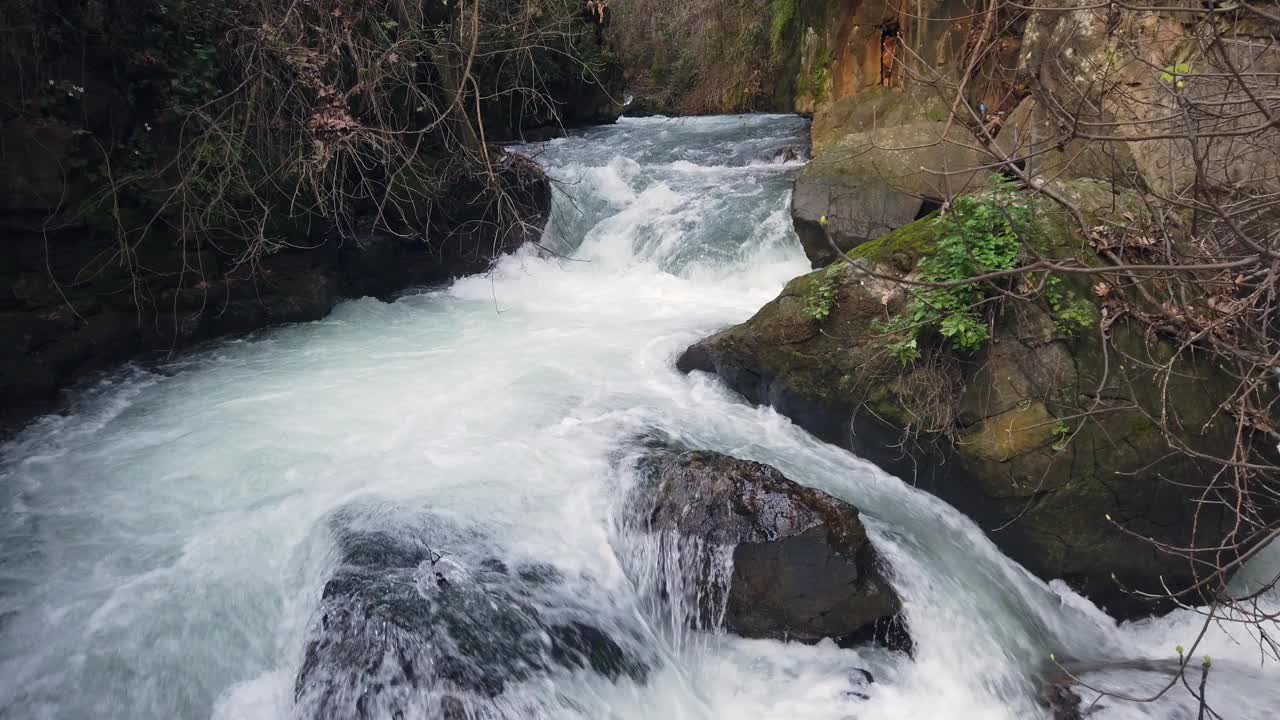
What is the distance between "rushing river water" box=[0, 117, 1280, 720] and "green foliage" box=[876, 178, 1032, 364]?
978 millimetres

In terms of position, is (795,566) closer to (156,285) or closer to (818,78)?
(156,285)

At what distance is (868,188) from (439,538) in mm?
5156

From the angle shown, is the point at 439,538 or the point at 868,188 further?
the point at 868,188

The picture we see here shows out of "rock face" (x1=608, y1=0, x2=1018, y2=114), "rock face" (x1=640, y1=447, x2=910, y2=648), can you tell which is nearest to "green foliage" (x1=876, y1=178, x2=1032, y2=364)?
"rock face" (x1=640, y1=447, x2=910, y2=648)

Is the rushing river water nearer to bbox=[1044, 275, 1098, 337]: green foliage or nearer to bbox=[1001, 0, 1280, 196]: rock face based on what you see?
bbox=[1044, 275, 1098, 337]: green foliage

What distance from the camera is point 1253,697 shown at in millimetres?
3426

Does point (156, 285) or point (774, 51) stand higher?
point (774, 51)

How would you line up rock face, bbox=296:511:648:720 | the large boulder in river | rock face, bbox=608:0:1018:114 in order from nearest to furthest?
rock face, bbox=296:511:648:720 < the large boulder in river < rock face, bbox=608:0:1018:114

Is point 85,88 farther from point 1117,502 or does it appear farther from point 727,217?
point 1117,502

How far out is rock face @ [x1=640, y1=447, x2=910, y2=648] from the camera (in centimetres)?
358

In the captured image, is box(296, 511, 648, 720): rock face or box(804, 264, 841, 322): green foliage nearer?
box(296, 511, 648, 720): rock face

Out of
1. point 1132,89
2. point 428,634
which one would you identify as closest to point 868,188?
point 1132,89

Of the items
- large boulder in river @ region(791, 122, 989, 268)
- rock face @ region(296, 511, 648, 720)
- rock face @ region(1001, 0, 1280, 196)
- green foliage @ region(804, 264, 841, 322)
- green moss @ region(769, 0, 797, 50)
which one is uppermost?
green moss @ region(769, 0, 797, 50)

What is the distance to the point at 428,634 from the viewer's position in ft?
10.3
